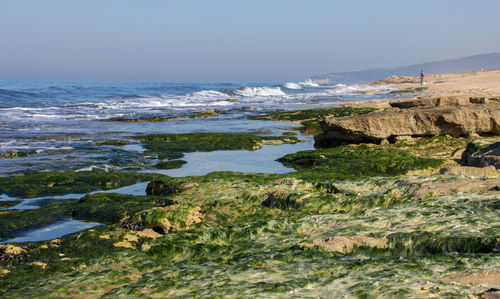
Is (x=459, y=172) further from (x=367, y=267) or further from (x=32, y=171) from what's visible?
(x=32, y=171)

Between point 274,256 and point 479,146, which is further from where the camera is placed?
point 479,146

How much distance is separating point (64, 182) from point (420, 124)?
9110 mm

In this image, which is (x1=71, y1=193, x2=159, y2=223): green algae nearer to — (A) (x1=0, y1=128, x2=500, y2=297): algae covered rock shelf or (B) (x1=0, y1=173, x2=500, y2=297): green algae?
(A) (x1=0, y1=128, x2=500, y2=297): algae covered rock shelf

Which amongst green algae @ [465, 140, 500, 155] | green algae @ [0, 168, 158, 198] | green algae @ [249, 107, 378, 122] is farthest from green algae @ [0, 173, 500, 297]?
green algae @ [249, 107, 378, 122]

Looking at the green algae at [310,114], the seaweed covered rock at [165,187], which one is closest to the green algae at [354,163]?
the seaweed covered rock at [165,187]

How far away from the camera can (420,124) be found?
1262cm

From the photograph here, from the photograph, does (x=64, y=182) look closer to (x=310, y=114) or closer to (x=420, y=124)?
(x=420, y=124)

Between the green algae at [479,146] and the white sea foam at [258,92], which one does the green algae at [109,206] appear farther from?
the white sea foam at [258,92]

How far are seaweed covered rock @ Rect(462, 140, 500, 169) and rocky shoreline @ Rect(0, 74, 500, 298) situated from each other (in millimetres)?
33

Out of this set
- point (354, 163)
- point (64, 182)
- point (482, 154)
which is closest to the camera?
point (482, 154)

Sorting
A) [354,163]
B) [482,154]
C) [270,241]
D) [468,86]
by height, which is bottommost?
[270,241]

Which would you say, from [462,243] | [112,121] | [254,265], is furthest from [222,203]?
[112,121]

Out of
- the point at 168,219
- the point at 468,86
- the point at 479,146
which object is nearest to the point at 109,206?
the point at 168,219

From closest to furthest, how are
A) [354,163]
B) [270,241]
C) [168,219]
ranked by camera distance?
[270,241]
[168,219]
[354,163]
